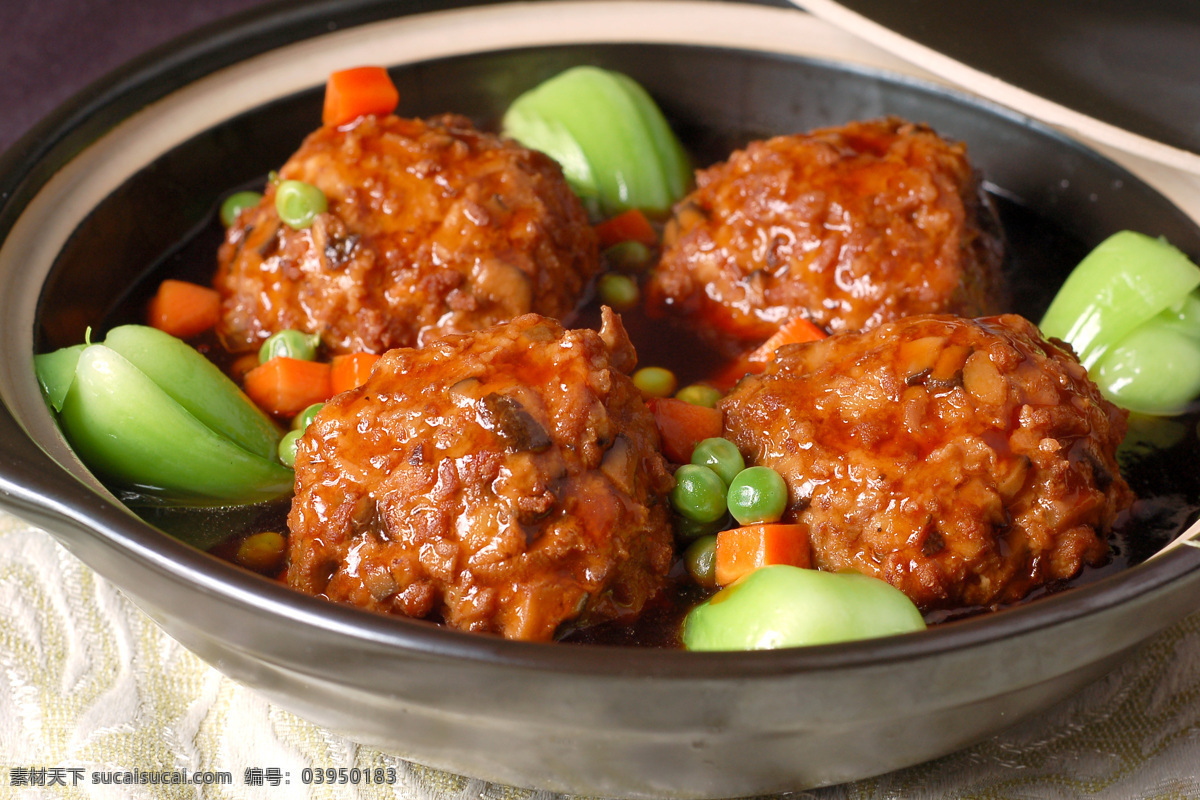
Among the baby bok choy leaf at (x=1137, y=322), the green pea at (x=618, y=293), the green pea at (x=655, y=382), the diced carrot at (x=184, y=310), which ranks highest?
the diced carrot at (x=184, y=310)

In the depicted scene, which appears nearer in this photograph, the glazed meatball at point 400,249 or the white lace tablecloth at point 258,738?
the white lace tablecloth at point 258,738

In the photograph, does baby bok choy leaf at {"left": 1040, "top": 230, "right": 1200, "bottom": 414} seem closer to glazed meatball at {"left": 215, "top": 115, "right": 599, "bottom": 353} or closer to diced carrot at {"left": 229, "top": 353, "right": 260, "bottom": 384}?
glazed meatball at {"left": 215, "top": 115, "right": 599, "bottom": 353}

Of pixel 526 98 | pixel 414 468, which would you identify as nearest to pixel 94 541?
pixel 414 468

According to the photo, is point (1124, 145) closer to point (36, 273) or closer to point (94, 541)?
point (94, 541)

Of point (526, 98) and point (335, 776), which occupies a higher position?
point (526, 98)

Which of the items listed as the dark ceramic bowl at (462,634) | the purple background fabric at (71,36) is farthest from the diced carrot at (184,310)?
the purple background fabric at (71,36)

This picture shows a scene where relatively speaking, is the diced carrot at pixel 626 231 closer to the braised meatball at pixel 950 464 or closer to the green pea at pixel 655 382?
the green pea at pixel 655 382

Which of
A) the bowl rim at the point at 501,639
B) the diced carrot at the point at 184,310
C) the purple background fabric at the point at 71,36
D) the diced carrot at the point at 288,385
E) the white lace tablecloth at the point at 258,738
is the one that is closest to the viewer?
the bowl rim at the point at 501,639

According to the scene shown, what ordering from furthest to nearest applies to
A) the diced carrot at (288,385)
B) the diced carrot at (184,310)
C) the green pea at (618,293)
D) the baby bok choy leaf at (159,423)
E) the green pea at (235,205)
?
1. the green pea at (235,205)
2. the green pea at (618,293)
3. the diced carrot at (184,310)
4. the diced carrot at (288,385)
5. the baby bok choy leaf at (159,423)
